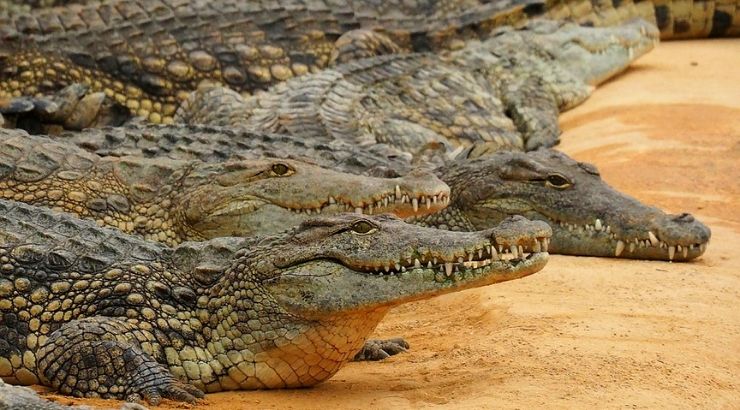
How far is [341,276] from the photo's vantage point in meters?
5.14

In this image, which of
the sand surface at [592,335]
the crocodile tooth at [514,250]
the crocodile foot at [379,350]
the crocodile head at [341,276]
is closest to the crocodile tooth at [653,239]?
the sand surface at [592,335]

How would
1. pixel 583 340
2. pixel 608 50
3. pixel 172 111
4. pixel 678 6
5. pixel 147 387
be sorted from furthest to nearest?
1. pixel 678 6
2. pixel 608 50
3. pixel 172 111
4. pixel 583 340
5. pixel 147 387

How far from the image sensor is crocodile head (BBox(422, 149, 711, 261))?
7445mm

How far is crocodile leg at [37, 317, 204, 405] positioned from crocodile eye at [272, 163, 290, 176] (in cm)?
191

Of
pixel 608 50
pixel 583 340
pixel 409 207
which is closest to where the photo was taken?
pixel 583 340

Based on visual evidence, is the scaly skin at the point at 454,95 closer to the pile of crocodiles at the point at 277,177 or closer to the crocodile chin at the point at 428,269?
the pile of crocodiles at the point at 277,177

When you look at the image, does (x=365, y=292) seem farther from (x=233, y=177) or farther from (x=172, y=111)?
(x=172, y=111)

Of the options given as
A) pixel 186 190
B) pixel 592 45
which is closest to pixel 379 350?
pixel 186 190

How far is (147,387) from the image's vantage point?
4977 millimetres

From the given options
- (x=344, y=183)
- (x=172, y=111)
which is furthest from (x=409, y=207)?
(x=172, y=111)

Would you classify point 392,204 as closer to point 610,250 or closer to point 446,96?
point 610,250

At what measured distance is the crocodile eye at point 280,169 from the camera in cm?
703

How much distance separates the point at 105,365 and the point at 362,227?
958 mm

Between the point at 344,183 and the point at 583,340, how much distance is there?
155 cm
